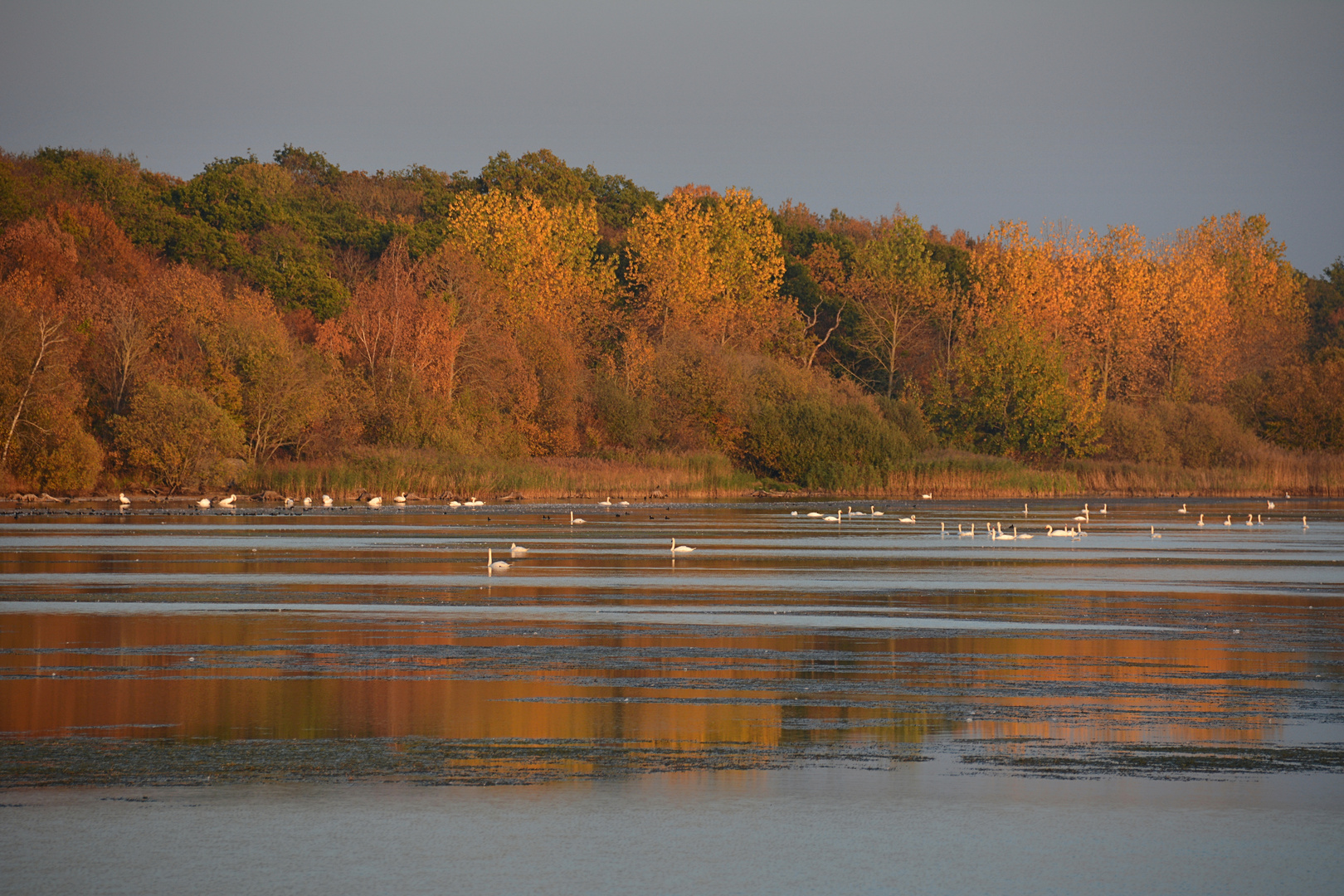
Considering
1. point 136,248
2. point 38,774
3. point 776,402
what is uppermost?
point 136,248

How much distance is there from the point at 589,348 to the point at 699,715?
2867 inches

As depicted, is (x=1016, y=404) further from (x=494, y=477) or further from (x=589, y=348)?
(x=494, y=477)

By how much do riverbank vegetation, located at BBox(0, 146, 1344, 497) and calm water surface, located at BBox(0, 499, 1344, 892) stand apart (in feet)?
113

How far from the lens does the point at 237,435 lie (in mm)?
57344

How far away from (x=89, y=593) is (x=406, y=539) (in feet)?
49.0

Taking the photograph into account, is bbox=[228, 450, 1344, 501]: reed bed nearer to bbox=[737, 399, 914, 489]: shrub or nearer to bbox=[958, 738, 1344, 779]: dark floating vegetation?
bbox=[737, 399, 914, 489]: shrub

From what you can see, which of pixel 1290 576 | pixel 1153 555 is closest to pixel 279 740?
pixel 1290 576

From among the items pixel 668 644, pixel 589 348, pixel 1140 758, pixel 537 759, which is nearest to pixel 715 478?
pixel 589 348

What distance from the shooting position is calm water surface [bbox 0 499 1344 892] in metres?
8.64

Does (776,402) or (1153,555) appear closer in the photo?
(1153,555)

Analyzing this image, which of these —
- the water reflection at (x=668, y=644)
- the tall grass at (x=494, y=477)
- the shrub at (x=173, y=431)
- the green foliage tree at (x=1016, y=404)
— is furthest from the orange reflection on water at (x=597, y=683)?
the green foliage tree at (x=1016, y=404)

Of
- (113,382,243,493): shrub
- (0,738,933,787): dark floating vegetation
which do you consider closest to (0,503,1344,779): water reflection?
(0,738,933,787): dark floating vegetation

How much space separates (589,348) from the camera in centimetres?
8456

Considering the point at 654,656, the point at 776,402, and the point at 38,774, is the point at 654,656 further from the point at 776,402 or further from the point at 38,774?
the point at 776,402
